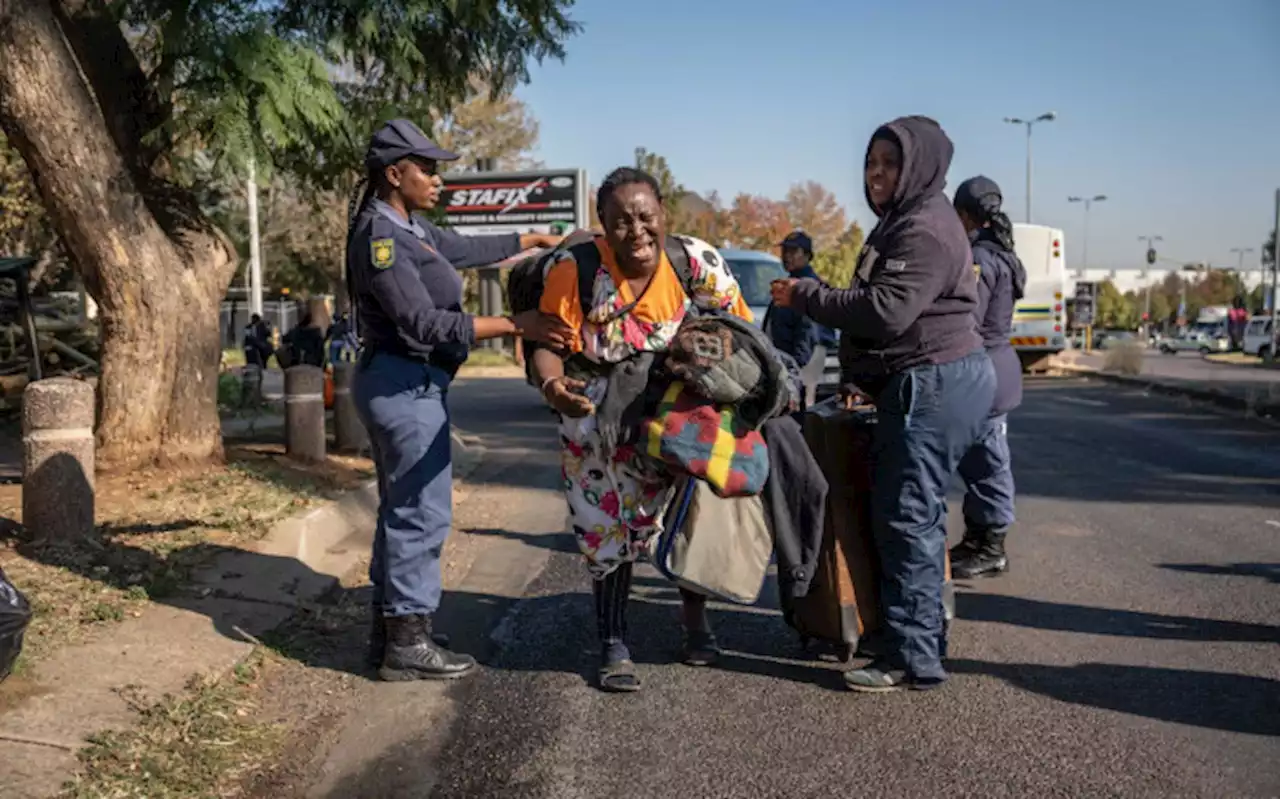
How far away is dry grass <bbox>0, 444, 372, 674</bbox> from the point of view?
15.2 feet

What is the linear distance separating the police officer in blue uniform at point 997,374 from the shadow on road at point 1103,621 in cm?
44

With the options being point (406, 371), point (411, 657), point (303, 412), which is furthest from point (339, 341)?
point (411, 657)

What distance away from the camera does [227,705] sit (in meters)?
3.91

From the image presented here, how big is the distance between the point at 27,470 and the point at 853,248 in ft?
168

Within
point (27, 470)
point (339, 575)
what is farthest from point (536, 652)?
point (27, 470)

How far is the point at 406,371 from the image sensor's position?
426 centimetres

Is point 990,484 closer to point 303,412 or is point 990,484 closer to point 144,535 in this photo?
point 144,535

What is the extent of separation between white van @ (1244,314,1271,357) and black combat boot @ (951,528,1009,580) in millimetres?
39714

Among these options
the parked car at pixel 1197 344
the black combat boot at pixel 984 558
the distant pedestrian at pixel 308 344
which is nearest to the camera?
the black combat boot at pixel 984 558

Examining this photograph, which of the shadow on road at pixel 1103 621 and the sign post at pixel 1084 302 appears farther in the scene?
the sign post at pixel 1084 302

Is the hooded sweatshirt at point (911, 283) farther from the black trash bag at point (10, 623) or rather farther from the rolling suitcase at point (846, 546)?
the black trash bag at point (10, 623)

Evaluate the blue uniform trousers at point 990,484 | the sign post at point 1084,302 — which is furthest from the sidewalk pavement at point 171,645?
the sign post at point 1084,302

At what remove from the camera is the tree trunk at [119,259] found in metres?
6.60

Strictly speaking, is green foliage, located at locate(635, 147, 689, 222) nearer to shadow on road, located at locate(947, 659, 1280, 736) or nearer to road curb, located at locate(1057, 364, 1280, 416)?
road curb, located at locate(1057, 364, 1280, 416)
